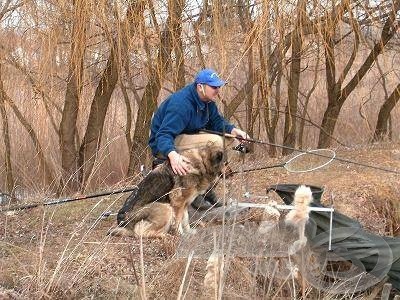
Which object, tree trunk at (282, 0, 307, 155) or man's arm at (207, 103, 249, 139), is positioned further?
tree trunk at (282, 0, 307, 155)

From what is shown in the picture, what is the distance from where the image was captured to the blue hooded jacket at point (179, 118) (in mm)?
5223

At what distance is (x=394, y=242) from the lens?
15.5 ft

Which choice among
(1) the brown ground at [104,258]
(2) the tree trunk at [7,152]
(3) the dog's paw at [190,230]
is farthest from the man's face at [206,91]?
(2) the tree trunk at [7,152]

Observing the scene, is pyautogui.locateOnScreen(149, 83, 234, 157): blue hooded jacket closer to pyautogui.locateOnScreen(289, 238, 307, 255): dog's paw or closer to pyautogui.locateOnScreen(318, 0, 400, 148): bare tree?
pyautogui.locateOnScreen(289, 238, 307, 255): dog's paw

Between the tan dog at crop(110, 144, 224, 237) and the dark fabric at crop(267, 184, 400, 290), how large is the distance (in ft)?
3.16

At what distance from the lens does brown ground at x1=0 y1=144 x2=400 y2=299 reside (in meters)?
3.66

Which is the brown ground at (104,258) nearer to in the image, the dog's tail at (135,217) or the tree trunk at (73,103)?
the dog's tail at (135,217)

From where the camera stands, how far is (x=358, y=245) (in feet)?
14.9

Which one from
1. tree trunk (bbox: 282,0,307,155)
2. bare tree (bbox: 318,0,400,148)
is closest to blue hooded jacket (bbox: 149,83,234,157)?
tree trunk (bbox: 282,0,307,155)

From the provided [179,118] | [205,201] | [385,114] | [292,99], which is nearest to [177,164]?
[179,118]

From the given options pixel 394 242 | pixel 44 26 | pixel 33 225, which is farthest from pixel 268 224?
pixel 44 26

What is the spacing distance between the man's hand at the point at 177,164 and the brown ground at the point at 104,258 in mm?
395

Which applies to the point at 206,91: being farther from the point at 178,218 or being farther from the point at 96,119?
the point at 96,119

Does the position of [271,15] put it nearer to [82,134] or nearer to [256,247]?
[256,247]
